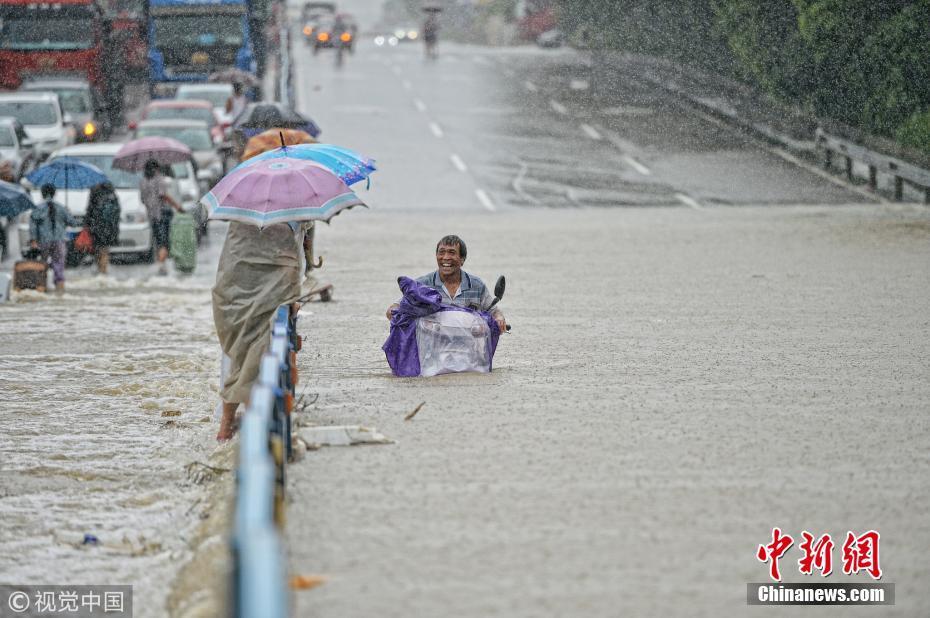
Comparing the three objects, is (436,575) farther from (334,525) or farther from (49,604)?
(49,604)

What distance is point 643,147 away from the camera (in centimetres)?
3262

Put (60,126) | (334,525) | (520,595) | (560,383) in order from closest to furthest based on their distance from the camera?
1. (520,595)
2. (334,525)
3. (560,383)
4. (60,126)

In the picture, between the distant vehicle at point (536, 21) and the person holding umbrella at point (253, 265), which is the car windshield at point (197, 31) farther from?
the distant vehicle at point (536, 21)

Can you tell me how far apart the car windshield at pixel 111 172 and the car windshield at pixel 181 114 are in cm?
798

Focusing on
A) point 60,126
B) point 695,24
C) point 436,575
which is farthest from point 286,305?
point 695,24

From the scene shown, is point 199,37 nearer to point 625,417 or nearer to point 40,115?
point 40,115

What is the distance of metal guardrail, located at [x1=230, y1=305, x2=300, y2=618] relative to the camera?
4023 millimetres

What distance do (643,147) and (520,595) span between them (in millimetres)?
27593

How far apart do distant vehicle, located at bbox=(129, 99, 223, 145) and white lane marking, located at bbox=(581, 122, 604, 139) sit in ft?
28.0

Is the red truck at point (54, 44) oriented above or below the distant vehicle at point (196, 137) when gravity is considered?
above

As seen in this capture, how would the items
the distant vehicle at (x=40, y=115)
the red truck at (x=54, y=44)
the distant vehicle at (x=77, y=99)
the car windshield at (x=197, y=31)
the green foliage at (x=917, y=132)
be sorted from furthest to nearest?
1. the car windshield at (x=197, y=31)
2. the red truck at (x=54, y=44)
3. the distant vehicle at (x=77, y=99)
4. the distant vehicle at (x=40, y=115)
5. the green foliage at (x=917, y=132)

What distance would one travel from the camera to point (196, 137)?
2783 centimetres

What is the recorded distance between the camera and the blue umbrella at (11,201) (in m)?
16.6

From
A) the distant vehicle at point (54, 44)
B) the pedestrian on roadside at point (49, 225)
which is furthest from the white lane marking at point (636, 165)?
the pedestrian on roadside at point (49, 225)
